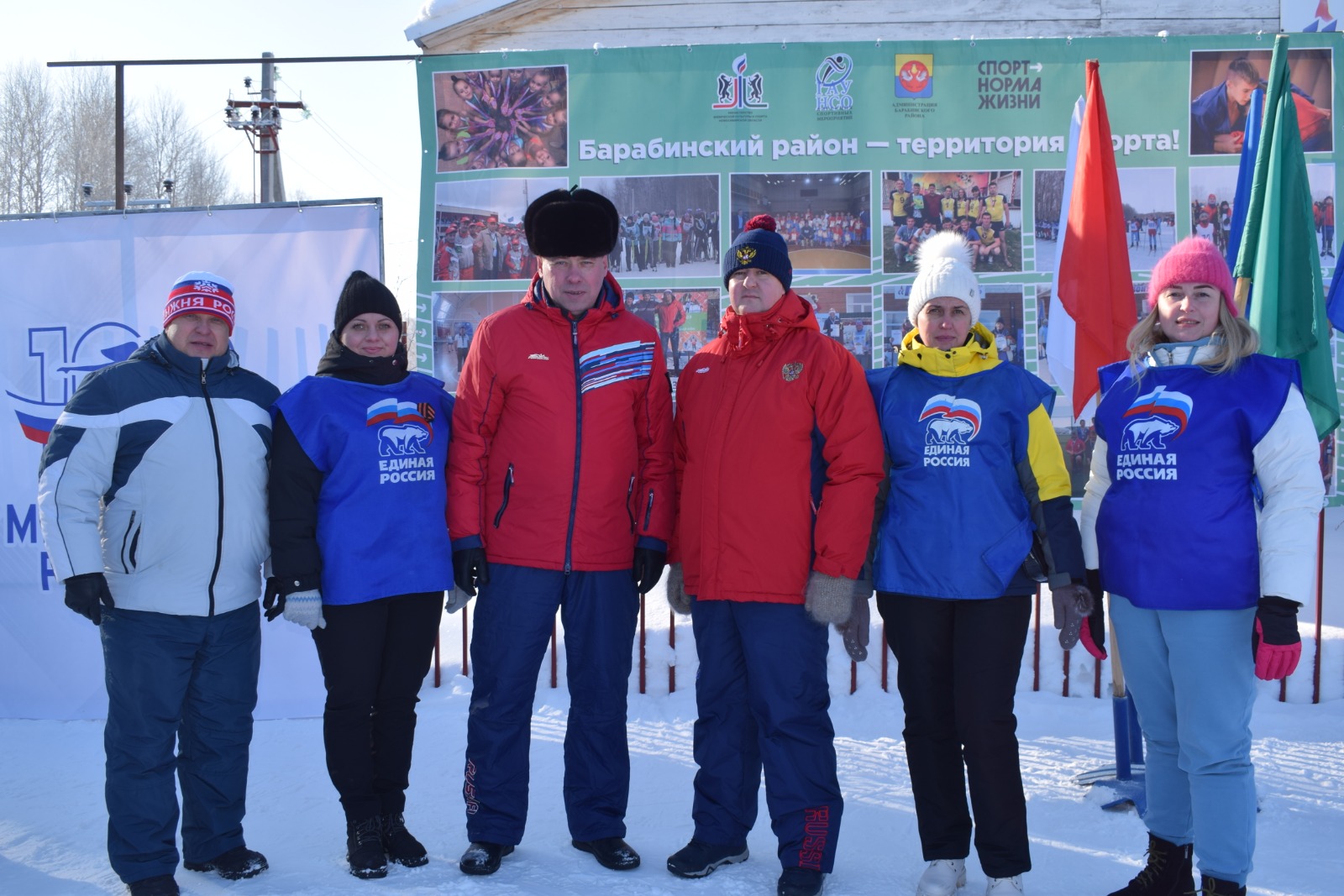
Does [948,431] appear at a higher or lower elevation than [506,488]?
higher

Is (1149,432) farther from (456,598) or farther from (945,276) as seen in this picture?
(456,598)

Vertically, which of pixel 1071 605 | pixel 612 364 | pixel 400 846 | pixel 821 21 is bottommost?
pixel 400 846

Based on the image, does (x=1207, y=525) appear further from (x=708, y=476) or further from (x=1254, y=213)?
(x=1254, y=213)

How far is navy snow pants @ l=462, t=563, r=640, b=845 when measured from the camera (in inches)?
127

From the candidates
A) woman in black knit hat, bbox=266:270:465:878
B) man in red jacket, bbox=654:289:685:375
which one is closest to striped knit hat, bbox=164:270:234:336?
woman in black knit hat, bbox=266:270:465:878

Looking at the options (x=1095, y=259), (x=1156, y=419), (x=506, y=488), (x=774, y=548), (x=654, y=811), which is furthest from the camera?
(x=1095, y=259)

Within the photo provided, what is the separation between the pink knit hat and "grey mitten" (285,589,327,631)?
267 centimetres

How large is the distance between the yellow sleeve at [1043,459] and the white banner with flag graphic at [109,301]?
325cm

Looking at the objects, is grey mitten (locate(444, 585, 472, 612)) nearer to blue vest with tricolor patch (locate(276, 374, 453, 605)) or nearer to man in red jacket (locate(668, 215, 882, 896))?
blue vest with tricolor patch (locate(276, 374, 453, 605))

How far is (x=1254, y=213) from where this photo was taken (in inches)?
161

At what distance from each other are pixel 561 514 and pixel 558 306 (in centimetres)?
69

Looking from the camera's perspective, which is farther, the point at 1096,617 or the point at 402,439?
the point at 402,439

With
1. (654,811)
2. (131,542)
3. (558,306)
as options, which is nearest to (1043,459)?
(558,306)

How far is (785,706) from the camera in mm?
3023
